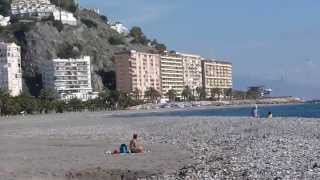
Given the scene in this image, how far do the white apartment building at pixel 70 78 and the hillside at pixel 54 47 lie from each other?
3.66 m

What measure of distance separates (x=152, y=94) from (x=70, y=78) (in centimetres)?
2472

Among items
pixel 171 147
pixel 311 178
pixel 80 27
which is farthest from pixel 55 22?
pixel 311 178

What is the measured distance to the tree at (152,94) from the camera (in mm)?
189637

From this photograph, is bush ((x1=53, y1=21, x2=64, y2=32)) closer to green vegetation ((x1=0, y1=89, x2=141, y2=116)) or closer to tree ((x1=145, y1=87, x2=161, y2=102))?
green vegetation ((x1=0, y1=89, x2=141, y2=116))

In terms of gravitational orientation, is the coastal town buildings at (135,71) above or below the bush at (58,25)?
below

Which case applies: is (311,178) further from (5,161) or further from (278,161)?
(5,161)

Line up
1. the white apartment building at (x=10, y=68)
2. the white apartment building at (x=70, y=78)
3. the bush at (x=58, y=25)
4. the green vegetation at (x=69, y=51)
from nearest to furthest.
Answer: the white apartment building at (x=10, y=68)
the white apartment building at (x=70, y=78)
the green vegetation at (x=69, y=51)
the bush at (x=58, y=25)

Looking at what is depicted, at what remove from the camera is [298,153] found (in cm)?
1825

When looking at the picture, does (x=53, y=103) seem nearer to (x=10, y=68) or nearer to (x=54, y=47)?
(x=10, y=68)

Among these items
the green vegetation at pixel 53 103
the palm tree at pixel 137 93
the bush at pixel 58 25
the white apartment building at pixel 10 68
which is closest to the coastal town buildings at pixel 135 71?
the palm tree at pixel 137 93

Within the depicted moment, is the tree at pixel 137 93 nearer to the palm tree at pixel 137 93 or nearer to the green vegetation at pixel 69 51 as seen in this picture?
the palm tree at pixel 137 93

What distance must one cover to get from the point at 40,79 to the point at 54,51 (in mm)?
8998

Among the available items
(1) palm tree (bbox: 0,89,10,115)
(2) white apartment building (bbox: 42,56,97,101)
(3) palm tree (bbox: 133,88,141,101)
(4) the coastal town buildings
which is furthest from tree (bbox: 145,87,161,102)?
(1) palm tree (bbox: 0,89,10,115)

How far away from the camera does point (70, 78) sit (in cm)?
18288
